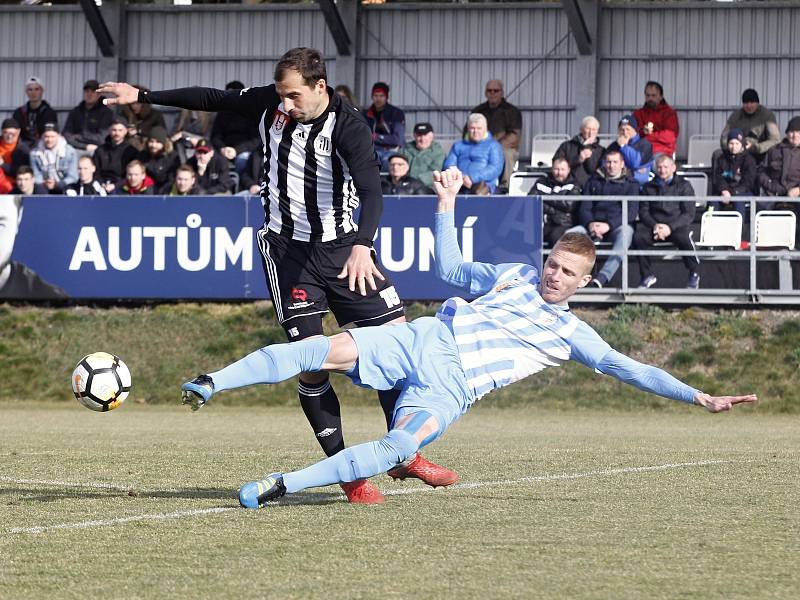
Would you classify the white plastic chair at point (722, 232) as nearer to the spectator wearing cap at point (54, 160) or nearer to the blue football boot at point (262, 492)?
the spectator wearing cap at point (54, 160)

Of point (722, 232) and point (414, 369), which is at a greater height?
point (722, 232)

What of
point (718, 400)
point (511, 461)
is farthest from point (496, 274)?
point (511, 461)

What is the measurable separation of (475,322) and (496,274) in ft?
1.22

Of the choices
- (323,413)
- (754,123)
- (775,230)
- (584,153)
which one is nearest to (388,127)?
(584,153)

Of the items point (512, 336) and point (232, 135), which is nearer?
point (512, 336)

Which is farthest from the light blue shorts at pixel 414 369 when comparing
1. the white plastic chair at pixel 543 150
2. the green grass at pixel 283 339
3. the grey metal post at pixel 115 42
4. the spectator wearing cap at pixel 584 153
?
the grey metal post at pixel 115 42

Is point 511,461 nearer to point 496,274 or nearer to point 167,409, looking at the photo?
point 496,274

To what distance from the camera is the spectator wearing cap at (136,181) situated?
54.6 feet

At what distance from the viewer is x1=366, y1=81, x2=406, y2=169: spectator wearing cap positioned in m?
19.5

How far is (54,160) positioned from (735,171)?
8777 millimetres

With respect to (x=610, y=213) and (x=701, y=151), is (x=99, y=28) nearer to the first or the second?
(x=701, y=151)

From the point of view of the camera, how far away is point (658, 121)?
66.6 ft

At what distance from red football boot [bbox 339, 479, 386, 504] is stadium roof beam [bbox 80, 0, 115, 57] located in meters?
19.2

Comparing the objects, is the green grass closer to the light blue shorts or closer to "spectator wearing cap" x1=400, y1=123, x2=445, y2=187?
"spectator wearing cap" x1=400, y1=123, x2=445, y2=187
